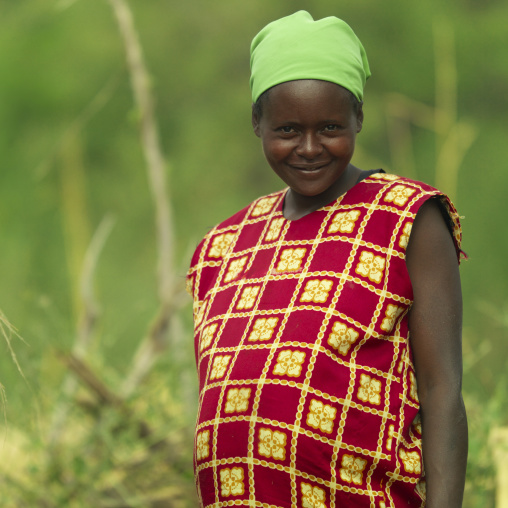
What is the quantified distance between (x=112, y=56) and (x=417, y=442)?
11.6 feet

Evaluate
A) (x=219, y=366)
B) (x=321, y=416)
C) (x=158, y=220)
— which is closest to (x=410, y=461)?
(x=321, y=416)

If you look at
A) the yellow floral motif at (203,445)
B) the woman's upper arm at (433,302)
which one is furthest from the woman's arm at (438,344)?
the yellow floral motif at (203,445)

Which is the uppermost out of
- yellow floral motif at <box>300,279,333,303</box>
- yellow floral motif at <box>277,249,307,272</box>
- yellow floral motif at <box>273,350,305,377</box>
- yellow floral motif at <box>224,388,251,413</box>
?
yellow floral motif at <box>277,249,307,272</box>

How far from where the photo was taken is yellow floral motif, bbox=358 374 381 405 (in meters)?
1.62

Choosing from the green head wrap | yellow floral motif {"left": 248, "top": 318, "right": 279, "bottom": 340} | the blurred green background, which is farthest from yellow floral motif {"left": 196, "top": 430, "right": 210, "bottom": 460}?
the blurred green background

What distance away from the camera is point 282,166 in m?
1.78

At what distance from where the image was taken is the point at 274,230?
6.13 ft

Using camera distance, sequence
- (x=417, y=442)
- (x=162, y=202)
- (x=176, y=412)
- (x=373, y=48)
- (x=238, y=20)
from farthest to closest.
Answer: (x=238, y=20), (x=373, y=48), (x=162, y=202), (x=176, y=412), (x=417, y=442)

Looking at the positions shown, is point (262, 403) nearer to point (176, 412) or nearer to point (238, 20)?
point (176, 412)

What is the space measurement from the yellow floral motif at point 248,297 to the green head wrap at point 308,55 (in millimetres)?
378

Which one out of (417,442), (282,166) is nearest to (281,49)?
(282,166)

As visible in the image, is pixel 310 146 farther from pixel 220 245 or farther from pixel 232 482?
pixel 232 482

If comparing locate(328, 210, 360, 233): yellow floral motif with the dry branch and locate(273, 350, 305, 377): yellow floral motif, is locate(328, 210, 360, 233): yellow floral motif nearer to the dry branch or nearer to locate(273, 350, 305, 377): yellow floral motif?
locate(273, 350, 305, 377): yellow floral motif

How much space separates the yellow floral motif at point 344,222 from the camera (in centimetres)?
172
